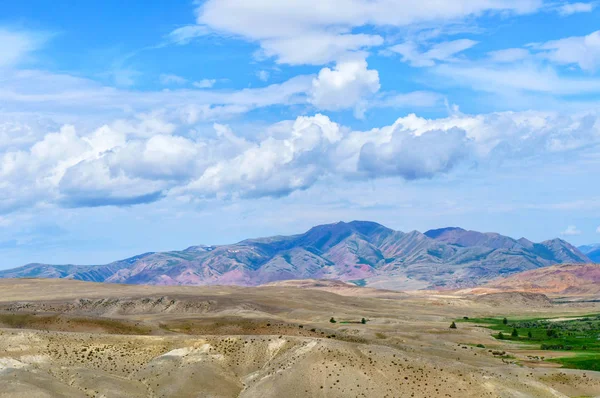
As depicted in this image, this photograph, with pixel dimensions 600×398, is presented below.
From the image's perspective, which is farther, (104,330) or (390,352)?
(104,330)

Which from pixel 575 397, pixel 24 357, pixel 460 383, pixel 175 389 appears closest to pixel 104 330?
pixel 24 357

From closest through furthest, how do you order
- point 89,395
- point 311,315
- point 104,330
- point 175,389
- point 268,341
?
point 89,395 → point 175,389 → point 268,341 → point 104,330 → point 311,315

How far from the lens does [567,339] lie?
5989 inches

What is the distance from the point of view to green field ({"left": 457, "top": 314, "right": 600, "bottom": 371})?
11188 centimetres

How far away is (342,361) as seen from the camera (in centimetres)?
8331

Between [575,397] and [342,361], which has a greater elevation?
[342,361]

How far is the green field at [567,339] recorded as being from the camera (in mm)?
111875

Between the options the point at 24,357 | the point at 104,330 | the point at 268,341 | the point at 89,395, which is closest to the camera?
the point at 89,395

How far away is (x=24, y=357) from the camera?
85688 millimetres

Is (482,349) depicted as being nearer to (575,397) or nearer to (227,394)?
(575,397)

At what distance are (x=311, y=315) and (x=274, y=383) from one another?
11670 centimetres

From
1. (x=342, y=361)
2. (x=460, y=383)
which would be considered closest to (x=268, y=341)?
(x=342, y=361)

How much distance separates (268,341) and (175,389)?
54.7ft

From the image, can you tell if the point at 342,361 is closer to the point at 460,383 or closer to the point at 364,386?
the point at 364,386
